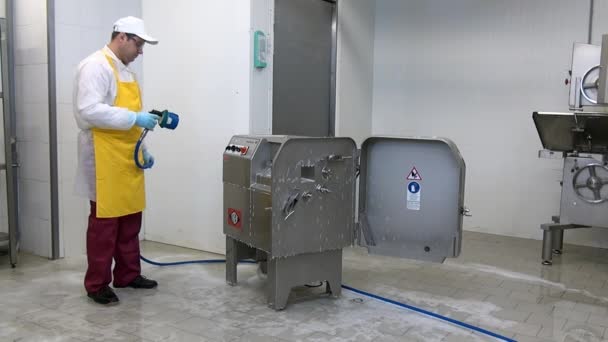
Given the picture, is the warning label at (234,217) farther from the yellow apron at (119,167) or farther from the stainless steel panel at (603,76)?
the stainless steel panel at (603,76)

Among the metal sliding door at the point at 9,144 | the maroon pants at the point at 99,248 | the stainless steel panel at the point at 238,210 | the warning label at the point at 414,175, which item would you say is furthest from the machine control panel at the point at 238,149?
the metal sliding door at the point at 9,144

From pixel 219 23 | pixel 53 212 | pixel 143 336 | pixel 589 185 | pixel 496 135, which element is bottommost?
pixel 143 336

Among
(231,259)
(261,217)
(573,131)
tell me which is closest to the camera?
(261,217)

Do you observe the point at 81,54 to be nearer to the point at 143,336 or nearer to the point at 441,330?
the point at 143,336

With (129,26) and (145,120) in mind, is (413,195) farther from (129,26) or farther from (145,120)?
(129,26)

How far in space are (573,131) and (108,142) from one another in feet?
10.0

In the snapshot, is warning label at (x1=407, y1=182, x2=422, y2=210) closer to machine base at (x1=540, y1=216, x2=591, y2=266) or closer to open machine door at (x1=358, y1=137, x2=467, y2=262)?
open machine door at (x1=358, y1=137, x2=467, y2=262)

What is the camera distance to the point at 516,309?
2.97m

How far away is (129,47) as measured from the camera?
298cm

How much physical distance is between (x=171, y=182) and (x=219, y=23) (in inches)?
Result: 49.9

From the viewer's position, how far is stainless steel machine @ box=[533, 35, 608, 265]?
372cm

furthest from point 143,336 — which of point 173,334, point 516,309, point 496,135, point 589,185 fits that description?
Result: point 496,135

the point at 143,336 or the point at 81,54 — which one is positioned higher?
→ the point at 81,54

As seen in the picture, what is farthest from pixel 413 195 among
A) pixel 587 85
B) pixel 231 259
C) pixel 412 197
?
pixel 587 85
